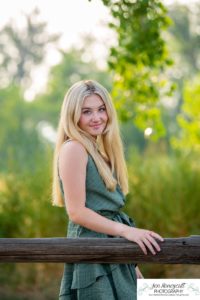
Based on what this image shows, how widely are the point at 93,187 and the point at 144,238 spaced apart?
358mm

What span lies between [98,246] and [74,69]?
164ft

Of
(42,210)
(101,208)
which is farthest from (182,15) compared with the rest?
(101,208)

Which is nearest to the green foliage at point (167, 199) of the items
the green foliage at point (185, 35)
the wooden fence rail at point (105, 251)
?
the wooden fence rail at point (105, 251)

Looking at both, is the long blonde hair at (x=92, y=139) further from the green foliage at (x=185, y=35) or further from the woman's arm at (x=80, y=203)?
the green foliage at (x=185, y=35)

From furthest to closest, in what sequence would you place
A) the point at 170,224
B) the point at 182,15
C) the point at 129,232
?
the point at 182,15, the point at 170,224, the point at 129,232

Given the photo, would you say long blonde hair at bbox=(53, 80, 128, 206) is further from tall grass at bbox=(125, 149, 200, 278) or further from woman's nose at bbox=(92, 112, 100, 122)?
tall grass at bbox=(125, 149, 200, 278)

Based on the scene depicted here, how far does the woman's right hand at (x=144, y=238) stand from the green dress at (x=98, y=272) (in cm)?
20

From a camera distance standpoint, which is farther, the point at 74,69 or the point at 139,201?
the point at 74,69

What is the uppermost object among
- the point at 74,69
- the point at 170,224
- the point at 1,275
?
the point at 74,69

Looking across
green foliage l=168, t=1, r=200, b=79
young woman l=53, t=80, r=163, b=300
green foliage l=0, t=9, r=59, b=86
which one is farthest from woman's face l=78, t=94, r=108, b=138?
green foliage l=0, t=9, r=59, b=86

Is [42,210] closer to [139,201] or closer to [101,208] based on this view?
[139,201]

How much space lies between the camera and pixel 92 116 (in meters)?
3.74

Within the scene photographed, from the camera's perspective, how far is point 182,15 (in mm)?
50719

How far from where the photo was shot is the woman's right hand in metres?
3.44
